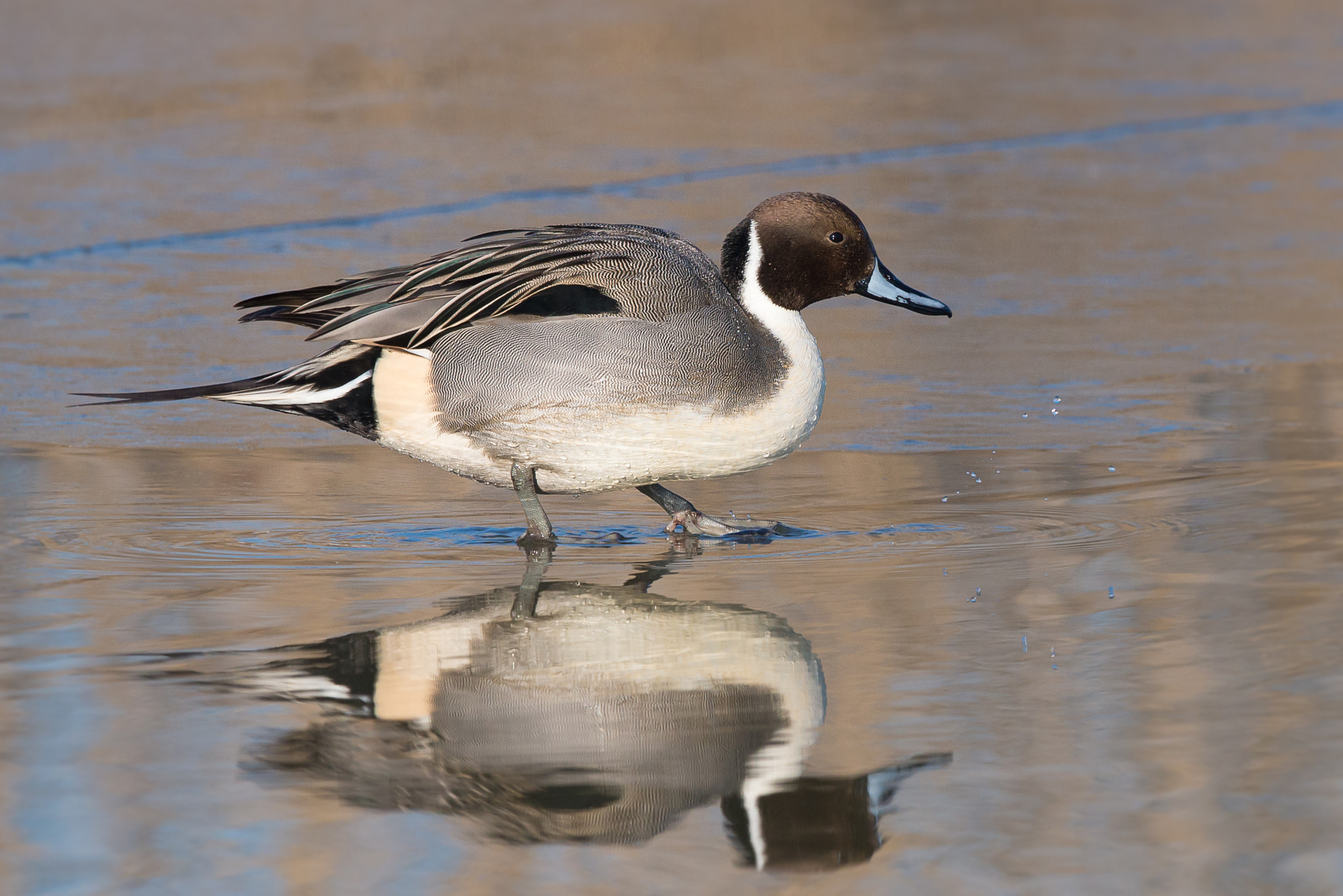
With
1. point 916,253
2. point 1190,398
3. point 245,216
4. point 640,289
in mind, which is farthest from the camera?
point 245,216

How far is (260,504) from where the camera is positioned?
17.0 feet

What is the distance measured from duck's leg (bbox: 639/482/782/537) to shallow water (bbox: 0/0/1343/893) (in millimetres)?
75

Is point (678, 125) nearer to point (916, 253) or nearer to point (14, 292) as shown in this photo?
point (916, 253)

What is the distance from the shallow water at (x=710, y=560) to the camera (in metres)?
2.98

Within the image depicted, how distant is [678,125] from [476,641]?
766 cm

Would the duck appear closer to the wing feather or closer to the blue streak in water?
the wing feather

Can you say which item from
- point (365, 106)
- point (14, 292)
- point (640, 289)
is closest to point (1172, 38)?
point (365, 106)

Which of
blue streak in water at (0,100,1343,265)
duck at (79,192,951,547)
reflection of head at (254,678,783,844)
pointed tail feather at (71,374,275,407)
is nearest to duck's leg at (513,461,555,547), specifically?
duck at (79,192,951,547)

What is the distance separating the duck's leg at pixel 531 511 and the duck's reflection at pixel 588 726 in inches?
22.4

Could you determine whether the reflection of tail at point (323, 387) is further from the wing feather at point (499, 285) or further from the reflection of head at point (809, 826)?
the reflection of head at point (809, 826)

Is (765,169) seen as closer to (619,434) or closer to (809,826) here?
(619,434)

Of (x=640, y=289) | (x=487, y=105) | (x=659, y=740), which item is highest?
(x=487, y=105)

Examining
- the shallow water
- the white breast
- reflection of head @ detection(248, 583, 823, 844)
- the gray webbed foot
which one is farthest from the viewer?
the gray webbed foot

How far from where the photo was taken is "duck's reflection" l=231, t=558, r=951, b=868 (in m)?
3.02
